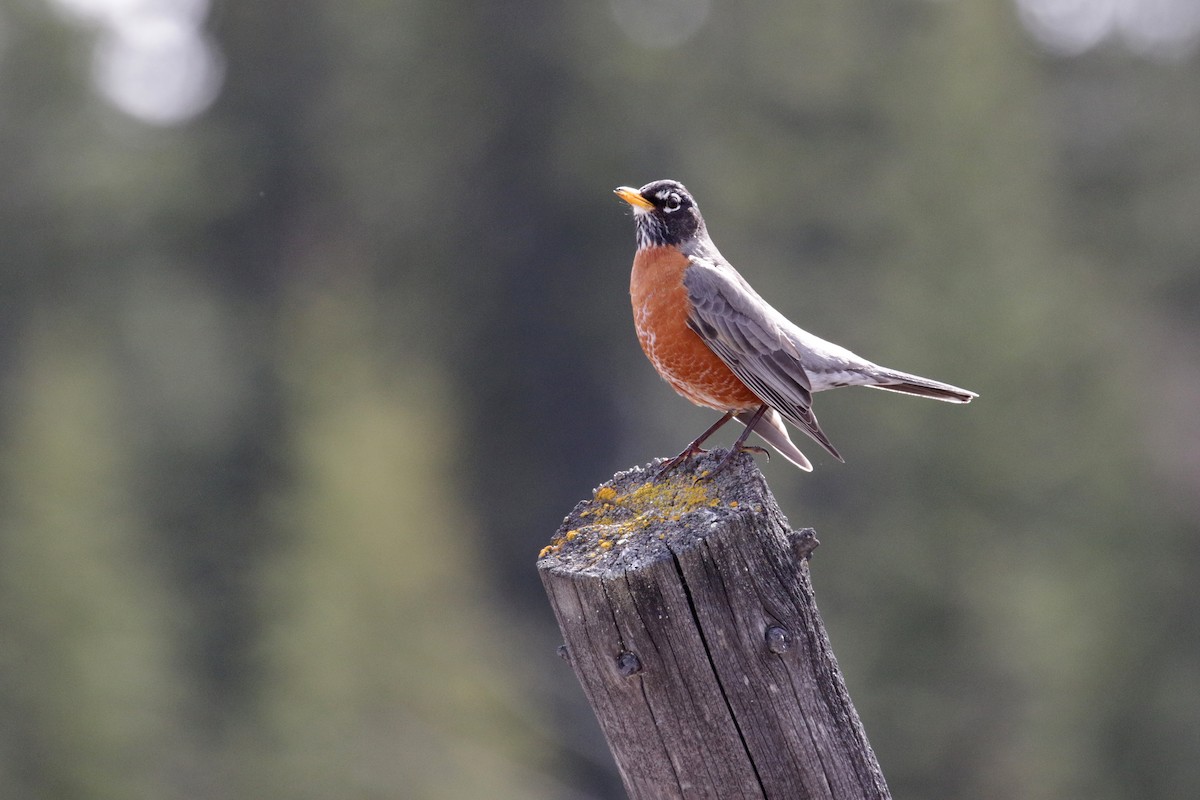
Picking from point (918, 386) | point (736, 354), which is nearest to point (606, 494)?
point (736, 354)

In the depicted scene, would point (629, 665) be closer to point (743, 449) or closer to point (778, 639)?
point (778, 639)

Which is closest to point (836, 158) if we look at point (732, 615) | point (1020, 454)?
point (1020, 454)

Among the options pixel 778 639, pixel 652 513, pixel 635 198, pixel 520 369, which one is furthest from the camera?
pixel 520 369

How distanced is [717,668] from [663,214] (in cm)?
334

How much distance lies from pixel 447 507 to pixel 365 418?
468 cm

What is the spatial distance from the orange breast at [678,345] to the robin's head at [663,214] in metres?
0.32

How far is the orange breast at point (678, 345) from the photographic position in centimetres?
527

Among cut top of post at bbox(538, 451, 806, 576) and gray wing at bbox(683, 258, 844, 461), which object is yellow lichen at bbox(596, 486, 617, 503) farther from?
gray wing at bbox(683, 258, 844, 461)

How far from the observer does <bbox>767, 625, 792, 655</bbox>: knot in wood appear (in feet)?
10.0

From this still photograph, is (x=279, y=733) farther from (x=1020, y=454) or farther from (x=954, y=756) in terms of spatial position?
(x=1020, y=454)

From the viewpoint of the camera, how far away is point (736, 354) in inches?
206

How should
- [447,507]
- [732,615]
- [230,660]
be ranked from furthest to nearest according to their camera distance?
[447,507]
[230,660]
[732,615]

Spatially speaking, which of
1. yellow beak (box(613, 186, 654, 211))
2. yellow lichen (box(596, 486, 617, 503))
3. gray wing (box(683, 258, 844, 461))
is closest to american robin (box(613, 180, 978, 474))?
gray wing (box(683, 258, 844, 461))

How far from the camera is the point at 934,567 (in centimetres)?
2081
